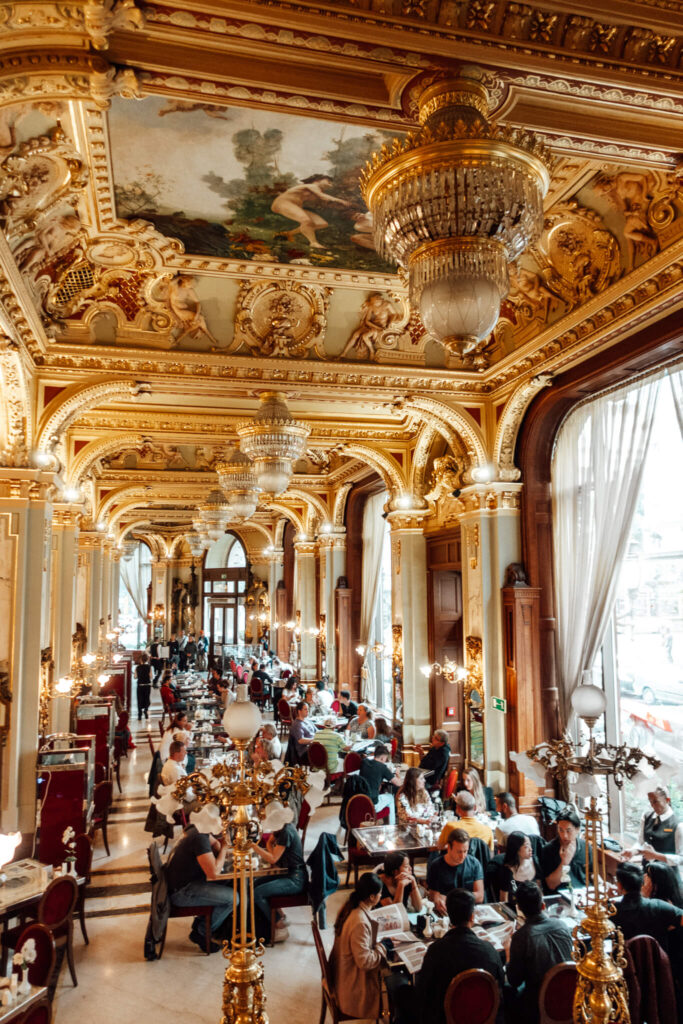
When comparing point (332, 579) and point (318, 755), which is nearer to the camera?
point (318, 755)

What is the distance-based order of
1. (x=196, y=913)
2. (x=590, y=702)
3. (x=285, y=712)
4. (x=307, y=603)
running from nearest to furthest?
(x=590, y=702) → (x=196, y=913) → (x=285, y=712) → (x=307, y=603)

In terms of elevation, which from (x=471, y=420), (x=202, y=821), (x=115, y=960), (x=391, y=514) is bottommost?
(x=115, y=960)

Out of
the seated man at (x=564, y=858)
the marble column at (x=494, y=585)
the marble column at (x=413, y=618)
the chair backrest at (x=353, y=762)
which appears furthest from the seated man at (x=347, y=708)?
the seated man at (x=564, y=858)

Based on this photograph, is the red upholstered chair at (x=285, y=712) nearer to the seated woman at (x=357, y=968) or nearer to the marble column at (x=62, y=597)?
the marble column at (x=62, y=597)

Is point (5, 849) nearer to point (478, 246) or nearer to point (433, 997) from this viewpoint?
point (433, 997)

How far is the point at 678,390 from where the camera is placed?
19.8ft

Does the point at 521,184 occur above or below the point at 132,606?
above

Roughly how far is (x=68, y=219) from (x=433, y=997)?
606 cm

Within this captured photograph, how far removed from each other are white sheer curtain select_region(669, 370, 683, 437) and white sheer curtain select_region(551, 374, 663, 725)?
0.25 meters

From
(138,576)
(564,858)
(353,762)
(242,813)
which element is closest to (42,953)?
(242,813)

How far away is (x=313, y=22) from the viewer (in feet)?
9.96

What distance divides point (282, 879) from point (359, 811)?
144 centimetres

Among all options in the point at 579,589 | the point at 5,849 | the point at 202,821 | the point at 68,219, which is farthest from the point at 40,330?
the point at 579,589

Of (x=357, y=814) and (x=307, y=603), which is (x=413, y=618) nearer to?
(x=357, y=814)
